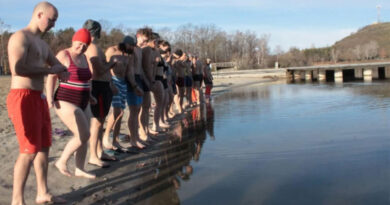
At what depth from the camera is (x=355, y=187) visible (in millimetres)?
4324

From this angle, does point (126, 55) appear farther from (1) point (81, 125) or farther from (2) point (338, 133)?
(2) point (338, 133)

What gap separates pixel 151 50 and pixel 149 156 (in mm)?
2356

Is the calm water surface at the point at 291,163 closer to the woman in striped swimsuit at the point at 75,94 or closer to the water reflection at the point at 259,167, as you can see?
the water reflection at the point at 259,167

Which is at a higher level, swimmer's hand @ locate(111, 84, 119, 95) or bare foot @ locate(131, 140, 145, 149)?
swimmer's hand @ locate(111, 84, 119, 95)

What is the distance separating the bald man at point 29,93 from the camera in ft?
12.3

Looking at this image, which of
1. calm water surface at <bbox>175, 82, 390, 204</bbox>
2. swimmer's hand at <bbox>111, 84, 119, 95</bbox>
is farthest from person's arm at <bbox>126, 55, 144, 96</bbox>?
calm water surface at <bbox>175, 82, 390, 204</bbox>

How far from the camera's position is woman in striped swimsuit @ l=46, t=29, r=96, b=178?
15.2 feet

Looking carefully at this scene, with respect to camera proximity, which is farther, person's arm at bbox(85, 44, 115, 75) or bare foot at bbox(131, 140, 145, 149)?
bare foot at bbox(131, 140, 145, 149)

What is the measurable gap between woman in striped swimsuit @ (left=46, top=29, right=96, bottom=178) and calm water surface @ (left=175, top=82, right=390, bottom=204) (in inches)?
51.8

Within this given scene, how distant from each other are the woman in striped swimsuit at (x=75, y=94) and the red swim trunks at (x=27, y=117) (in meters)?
0.68

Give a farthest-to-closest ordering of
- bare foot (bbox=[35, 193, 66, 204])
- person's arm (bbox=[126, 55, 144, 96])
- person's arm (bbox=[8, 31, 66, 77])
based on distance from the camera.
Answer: person's arm (bbox=[126, 55, 144, 96]), bare foot (bbox=[35, 193, 66, 204]), person's arm (bbox=[8, 31, 66, 77])

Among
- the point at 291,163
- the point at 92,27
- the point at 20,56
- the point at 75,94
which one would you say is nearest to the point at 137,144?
the point at 92,27

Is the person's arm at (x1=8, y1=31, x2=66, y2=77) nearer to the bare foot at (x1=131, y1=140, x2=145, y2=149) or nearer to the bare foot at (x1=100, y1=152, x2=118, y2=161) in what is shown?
the bare foot at (x1=100, y1=152, x2=118, y2=161)

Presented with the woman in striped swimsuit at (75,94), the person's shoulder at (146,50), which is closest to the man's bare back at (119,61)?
the person's shoulder at (146,50)
